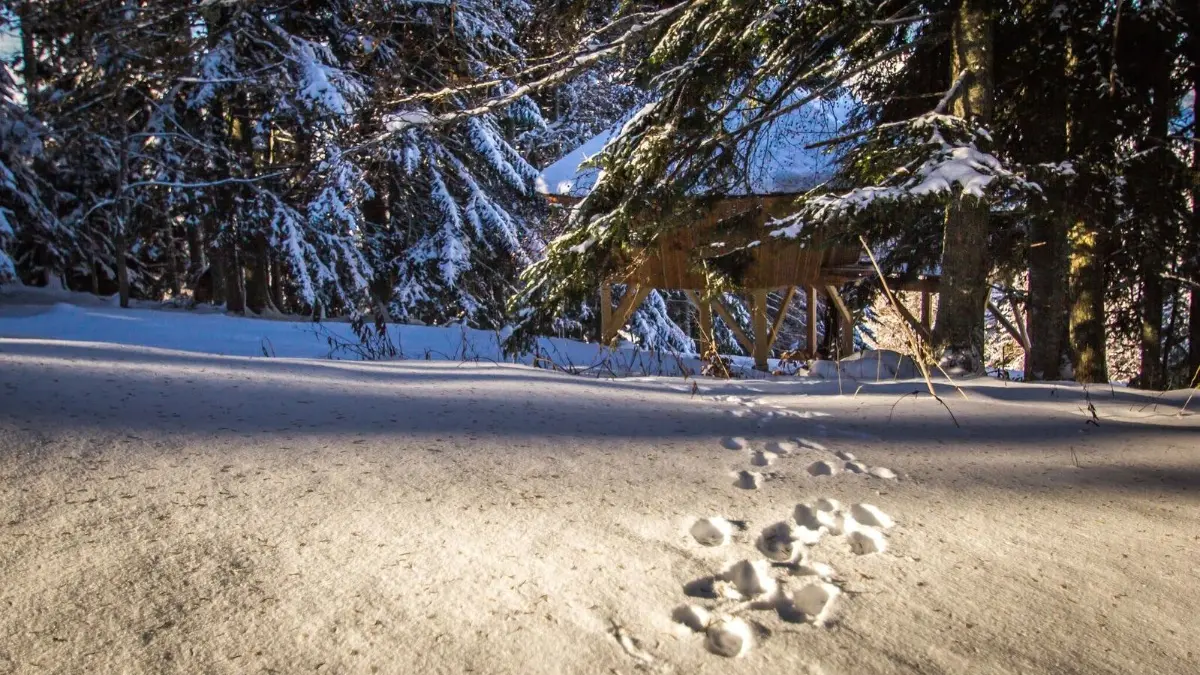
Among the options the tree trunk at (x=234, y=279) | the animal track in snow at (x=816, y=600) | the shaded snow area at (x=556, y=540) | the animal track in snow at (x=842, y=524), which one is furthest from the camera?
the tree trunk at (x=234, y=279)

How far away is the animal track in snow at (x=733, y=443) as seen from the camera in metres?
2.57

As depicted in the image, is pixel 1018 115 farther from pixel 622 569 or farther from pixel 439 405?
pixel 622 569

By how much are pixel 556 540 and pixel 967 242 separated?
Result: 489 cm

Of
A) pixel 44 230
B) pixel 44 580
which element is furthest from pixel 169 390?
pixel 44 230

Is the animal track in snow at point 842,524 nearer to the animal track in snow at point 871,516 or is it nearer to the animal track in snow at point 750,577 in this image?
the animal track in snow at point 871,516

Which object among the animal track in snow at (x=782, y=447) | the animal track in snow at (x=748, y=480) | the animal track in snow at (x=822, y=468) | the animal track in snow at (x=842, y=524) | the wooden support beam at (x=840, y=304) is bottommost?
the animal track in snow at (x=842, y=524)

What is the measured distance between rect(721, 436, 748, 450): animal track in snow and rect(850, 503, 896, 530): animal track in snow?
64 centimetres

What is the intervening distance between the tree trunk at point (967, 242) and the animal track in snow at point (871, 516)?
385cm

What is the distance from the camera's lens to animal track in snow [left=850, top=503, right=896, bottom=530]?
1.85 meters

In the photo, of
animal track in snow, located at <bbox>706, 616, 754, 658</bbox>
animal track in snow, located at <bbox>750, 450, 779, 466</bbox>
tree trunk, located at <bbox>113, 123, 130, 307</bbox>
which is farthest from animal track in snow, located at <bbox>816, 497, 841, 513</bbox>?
tree trunk, located at <bbox>113, 123, 130, 307</bbox>

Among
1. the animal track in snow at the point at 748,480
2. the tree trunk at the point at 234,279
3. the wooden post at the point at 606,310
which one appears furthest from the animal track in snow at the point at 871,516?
the tree trunk at the point at 234,279

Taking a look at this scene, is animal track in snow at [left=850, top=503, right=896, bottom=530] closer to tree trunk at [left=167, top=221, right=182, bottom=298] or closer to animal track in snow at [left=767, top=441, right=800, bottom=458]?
animal track in snow at [left=767, top=441, right=800, bottom=458]

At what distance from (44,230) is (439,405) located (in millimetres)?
14184

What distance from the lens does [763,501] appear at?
6.49 feet
